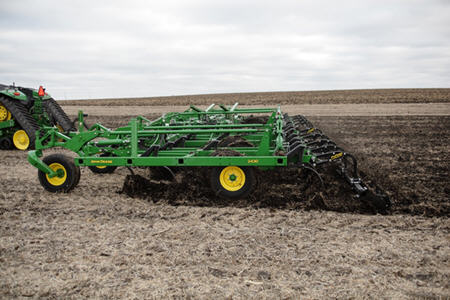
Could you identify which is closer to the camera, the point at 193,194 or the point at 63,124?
the point at 193,194

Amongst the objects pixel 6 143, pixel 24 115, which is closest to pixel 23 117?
pixel 24 115

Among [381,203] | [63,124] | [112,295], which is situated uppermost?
[63,124]

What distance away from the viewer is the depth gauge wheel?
16.4 feet

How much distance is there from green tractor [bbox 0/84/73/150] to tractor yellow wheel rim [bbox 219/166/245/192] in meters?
6.19

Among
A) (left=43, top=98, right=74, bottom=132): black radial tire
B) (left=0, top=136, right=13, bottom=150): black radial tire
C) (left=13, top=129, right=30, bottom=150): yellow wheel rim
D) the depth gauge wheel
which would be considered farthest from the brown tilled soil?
(left=43, top=98, right=74, bottom=132): black radial tire

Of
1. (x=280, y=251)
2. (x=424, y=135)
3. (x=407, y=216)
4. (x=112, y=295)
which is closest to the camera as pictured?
(x=112, y=295)

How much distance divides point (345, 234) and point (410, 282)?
3.23 ft

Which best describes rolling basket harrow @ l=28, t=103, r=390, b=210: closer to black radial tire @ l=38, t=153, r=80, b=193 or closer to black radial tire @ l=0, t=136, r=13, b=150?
black radial tire @ l=38, t=153, r=80, b=193

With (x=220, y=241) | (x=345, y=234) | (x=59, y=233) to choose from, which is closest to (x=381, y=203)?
(x=345, y=234)

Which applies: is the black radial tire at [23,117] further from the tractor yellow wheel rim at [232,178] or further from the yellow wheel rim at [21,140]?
the tractor yellow wheel rim at [232,178]

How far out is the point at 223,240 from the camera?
378 cm

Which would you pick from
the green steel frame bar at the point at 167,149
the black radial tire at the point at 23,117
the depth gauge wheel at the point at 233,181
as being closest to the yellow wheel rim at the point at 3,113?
the black radial tire at the point at 23,117

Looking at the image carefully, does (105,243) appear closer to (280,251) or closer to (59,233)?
(59,233)

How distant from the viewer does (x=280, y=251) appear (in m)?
3.51
